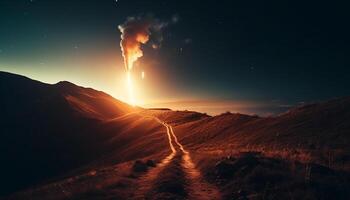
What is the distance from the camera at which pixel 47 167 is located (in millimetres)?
102750

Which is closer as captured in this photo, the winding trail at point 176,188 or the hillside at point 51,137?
the winding trail at point 176,188

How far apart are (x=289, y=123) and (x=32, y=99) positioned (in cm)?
17639

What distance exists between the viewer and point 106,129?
128 metres

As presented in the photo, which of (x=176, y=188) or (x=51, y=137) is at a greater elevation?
(x=176, y=188)

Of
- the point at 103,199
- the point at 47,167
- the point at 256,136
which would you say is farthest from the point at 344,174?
the point at 47,167

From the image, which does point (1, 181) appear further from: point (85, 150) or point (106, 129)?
point (106, 129)

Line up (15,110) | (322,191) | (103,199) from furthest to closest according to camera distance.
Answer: (15,110) < (103,199) < (322,191)

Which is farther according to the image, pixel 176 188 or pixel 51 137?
pixel 51 137

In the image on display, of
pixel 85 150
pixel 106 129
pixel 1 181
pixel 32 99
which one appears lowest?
pixel 1 181

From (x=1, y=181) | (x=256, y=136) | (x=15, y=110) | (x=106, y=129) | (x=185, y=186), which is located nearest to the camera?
(x=185, y=186)

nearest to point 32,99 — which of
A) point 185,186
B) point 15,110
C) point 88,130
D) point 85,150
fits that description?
point 15,110

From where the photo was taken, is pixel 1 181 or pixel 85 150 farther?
pixel 85 150

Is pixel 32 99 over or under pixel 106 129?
over

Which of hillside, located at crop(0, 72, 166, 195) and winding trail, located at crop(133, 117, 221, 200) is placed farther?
hillside, located at crop(0, 72, 166, 195)
